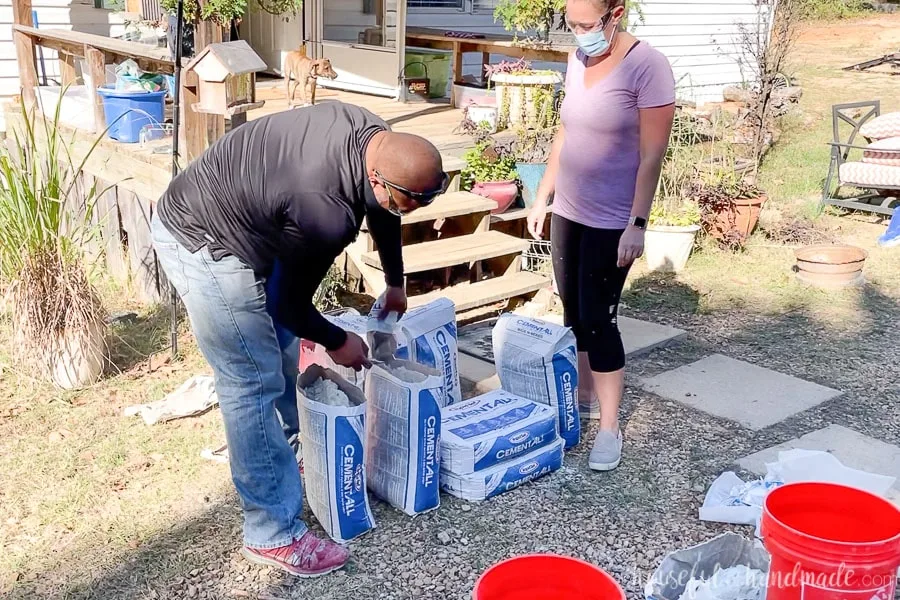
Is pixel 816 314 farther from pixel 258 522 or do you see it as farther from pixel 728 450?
pixel 258 522

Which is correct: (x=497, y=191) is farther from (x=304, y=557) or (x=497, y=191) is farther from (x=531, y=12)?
(x=304, y=557)

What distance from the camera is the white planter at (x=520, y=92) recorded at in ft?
21.2

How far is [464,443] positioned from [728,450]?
43.4 inches

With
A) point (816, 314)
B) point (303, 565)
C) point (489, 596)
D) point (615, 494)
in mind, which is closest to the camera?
point (489, 596)

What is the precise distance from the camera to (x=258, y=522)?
2488 millimetres

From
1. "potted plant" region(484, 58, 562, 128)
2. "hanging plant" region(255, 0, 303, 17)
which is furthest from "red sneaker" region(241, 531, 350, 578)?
"hanging plant" region(255, 0, 303, 17)

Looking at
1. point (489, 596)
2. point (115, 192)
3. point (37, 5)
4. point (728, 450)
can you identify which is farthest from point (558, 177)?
point (37, 5)

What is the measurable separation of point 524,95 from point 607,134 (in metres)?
3.89

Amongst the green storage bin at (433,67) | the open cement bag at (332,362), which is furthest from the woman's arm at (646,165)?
the green storage bin at (433,67)

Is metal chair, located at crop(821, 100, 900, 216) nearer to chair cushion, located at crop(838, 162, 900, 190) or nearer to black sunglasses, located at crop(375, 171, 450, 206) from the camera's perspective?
chair cushion, located at crop(838, 162, 900, 190)

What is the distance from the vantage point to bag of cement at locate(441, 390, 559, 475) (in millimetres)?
2866

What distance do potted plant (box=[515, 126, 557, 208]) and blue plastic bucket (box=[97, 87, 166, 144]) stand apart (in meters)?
2.32

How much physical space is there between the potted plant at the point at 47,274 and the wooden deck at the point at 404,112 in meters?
2.56

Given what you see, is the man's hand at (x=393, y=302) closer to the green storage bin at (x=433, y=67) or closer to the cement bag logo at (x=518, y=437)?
the cement bag logo at (x=518, y=437)
